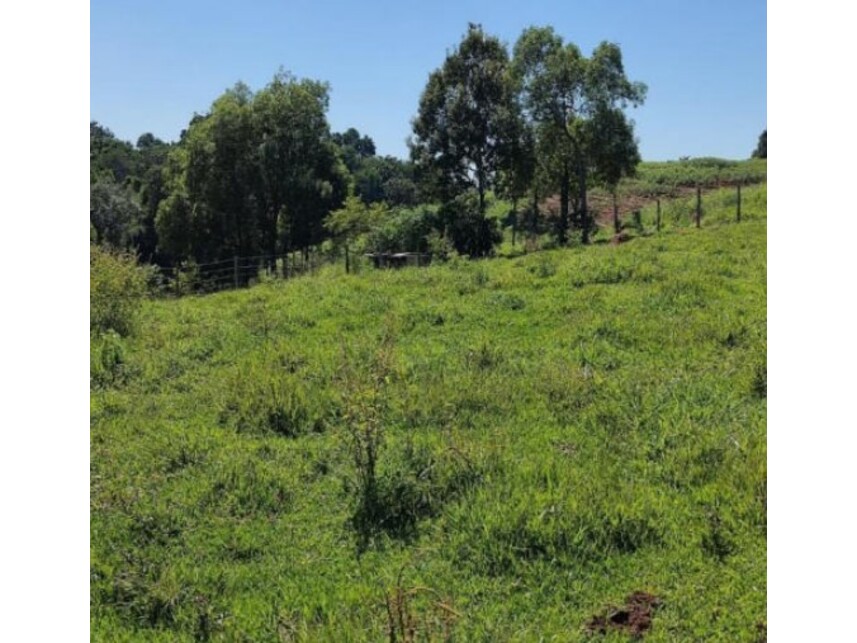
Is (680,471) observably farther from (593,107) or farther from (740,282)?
(593,107)

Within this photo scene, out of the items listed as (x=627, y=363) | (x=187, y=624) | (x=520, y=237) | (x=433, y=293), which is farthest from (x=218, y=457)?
(x=520, y=237)

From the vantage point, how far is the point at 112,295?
10.3 m

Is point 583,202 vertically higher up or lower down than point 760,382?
higher up

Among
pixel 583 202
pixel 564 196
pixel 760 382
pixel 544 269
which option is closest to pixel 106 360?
pixel 760 382

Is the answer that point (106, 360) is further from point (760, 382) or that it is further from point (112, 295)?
point (760, 382)

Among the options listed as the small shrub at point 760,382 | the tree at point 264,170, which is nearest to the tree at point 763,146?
the small shrub at point 760,382

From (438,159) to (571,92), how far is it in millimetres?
5345

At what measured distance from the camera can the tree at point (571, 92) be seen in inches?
925

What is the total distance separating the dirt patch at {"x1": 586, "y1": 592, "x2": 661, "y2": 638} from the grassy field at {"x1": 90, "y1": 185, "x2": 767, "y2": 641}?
0.05 ft

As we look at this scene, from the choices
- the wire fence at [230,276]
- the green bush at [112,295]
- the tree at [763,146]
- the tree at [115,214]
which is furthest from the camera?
the tree at [115,214]

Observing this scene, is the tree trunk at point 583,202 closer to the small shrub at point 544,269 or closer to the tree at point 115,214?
the small shrub at point 544,269

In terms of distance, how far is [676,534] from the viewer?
13.2 ft

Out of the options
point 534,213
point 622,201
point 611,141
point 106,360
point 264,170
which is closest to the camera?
point 106,360

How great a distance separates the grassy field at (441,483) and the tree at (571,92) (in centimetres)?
1614
